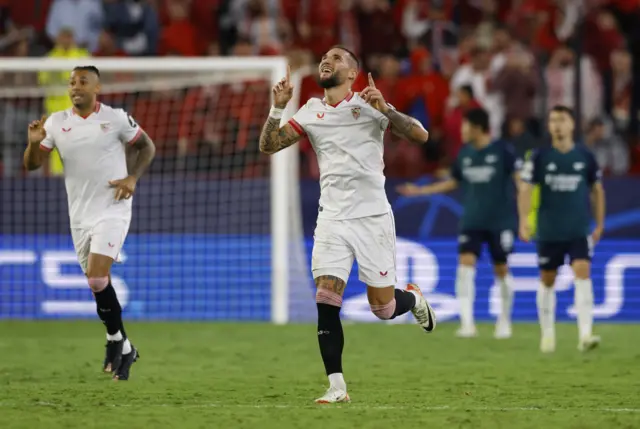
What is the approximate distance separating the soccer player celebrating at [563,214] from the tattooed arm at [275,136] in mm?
4462

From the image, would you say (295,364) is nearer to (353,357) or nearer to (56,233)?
(353,357)

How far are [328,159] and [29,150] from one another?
8.61 feet

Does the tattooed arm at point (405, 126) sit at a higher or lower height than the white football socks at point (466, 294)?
higher

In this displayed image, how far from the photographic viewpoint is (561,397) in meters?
9.25

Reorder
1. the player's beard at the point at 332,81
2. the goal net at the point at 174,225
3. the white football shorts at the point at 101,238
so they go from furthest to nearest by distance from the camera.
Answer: the goal net at the point at 174,225, the white football shorts at the point at 101,238, the player's beard at the point at 332,81

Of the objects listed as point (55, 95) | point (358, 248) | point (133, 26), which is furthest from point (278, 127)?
point (133, 26)

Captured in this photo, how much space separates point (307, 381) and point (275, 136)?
2.26 m

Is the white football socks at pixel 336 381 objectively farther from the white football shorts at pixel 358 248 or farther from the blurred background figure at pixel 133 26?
the blurred background figure at pixel 133 26

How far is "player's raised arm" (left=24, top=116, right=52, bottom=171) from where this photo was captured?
1042cm

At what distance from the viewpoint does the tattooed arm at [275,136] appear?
899 cm

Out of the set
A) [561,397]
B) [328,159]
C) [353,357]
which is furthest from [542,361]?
[328,159]

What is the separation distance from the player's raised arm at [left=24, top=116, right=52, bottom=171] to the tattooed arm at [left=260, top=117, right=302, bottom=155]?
2206mm

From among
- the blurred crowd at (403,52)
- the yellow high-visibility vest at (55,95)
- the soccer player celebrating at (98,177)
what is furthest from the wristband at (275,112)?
the yellow high-visibility vest at (55,95)

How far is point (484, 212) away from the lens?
1496cm
